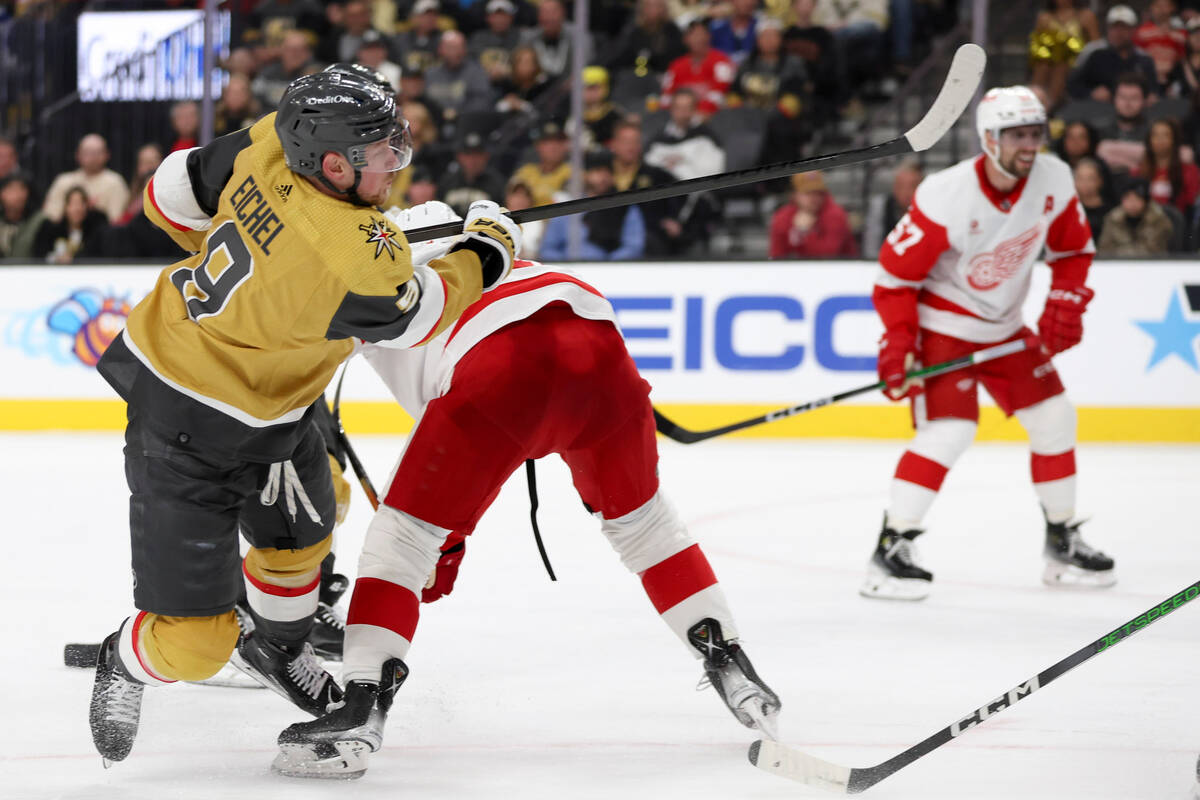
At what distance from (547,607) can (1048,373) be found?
1460mm

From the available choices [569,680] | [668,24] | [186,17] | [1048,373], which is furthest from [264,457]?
[186,17]

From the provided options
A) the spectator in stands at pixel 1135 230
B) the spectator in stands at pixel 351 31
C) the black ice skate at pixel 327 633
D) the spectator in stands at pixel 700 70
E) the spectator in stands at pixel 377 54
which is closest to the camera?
the black ice skate at pixel 327 633

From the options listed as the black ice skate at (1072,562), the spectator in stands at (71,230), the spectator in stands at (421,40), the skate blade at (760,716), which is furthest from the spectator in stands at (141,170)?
the skate blade at (760,716)

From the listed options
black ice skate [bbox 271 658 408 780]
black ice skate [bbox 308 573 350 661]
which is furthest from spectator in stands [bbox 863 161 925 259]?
black ice skate [bbox 271 658 408 780]

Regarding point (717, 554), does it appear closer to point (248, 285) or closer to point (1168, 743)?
point (1168, 743)

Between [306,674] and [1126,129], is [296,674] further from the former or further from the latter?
[1126,129]

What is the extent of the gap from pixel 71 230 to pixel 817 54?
3.81 m

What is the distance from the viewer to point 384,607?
2.31 meters

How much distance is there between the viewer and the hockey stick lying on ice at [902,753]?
2174 mm

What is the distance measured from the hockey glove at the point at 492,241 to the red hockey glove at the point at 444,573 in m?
0.52

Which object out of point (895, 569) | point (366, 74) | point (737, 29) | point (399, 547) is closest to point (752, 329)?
point (737, 29)

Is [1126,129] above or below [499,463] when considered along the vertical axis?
above

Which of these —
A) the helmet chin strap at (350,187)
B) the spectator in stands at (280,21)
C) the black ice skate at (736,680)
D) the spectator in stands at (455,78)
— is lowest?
the black ice skate at (736,680)

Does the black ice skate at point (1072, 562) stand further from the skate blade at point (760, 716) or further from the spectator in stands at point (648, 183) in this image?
the spectator in stands at point (648, 183)
